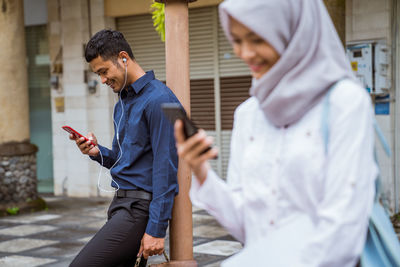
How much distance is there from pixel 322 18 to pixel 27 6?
11.3 meters

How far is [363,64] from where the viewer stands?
7.89 meters

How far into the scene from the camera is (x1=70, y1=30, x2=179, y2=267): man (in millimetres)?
3170

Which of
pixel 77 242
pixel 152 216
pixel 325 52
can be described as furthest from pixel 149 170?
pixel 77 242

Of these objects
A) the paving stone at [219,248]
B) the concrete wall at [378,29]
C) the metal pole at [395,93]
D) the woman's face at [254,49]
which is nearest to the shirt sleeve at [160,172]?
the woman's face at [254,49]

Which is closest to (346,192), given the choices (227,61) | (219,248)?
(219,248)

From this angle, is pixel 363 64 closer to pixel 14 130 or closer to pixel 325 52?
pixel 14 130

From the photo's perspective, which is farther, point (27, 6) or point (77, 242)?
point (27, 6)

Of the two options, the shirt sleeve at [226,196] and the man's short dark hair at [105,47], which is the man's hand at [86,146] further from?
the shirt sleeve at [226,196]

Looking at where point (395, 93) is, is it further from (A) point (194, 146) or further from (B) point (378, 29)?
(A) point (194, 146)

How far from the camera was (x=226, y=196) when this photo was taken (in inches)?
73.7

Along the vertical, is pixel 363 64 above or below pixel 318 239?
above

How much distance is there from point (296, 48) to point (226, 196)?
0.52 meters

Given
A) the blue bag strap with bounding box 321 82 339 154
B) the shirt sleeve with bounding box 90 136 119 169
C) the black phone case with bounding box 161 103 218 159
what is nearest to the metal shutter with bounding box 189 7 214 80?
the shirt sleeve with bounding box 90 136 119 169

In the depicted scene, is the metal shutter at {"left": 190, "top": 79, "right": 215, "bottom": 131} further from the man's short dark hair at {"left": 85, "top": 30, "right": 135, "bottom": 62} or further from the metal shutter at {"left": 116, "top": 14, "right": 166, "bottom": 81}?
the man's short dark hair at {"left": 85, "top": 30, "right": 135, "bottom": 62}
